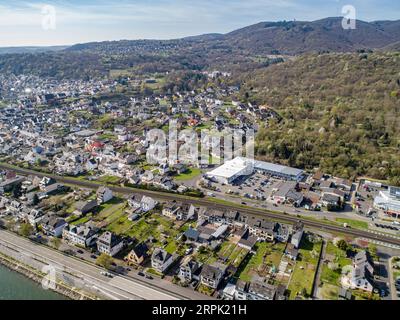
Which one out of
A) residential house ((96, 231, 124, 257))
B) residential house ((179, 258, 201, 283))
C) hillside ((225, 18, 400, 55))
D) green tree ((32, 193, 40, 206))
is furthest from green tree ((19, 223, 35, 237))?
hillside ((225, 18, 400, 55))

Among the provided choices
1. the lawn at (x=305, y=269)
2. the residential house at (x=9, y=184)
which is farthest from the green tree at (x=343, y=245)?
the residential house at (x=9, y=184)

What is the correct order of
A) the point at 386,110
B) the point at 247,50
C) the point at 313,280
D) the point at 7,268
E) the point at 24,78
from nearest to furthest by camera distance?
the point at 313,280
the point at 7,268
the point at 386,110
the point at 24,78
the point at 247,50

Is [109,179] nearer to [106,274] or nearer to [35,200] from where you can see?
[35,200]

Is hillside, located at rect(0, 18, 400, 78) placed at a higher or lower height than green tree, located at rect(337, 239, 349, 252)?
higher

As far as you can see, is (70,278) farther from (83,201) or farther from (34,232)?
→ (83,201)

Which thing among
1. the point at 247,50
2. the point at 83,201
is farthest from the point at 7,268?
the point at 247,50

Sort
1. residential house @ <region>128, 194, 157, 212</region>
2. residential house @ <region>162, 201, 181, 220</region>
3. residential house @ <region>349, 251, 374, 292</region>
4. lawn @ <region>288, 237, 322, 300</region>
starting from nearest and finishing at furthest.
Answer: residential house @ <region>349, 251, 374, 292</region> → lawn @ <region>288, 237, 322, 300</region> → residential house @ <region>162, 201, 181, 220</region> → residential house @ <region>128, 194, 157, 212</region>

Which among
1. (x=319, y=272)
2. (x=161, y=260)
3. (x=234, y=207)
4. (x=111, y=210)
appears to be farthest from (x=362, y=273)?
(x=111, y=210)

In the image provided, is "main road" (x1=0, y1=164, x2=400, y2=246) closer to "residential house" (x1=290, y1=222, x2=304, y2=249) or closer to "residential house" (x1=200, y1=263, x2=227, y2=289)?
"residential house" (x1=290, y1=222, x2=304, y2=249)
